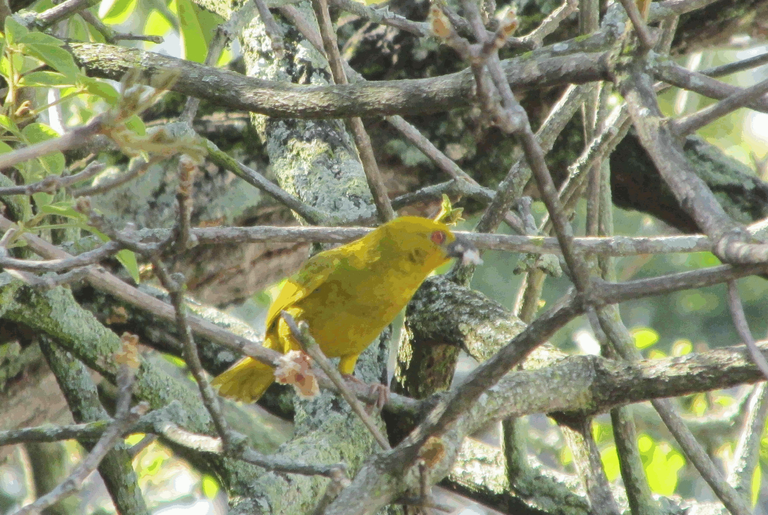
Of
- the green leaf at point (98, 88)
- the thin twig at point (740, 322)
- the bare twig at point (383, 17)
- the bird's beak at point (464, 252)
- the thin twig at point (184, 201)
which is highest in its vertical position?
the bare twig at point (383, 17)

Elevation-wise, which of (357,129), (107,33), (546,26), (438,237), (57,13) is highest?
(546,26)

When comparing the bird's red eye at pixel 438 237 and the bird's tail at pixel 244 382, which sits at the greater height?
the bird's red eye at pixel 438 237

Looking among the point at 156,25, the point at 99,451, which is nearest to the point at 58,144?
the point at 99,451

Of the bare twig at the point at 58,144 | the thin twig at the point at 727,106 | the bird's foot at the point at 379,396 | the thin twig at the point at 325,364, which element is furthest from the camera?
the bird's foot at the point at 379,396

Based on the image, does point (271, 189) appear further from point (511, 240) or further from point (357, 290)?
point (511, 240)

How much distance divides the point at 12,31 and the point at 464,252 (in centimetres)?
156

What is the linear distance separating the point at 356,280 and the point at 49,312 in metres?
1.07

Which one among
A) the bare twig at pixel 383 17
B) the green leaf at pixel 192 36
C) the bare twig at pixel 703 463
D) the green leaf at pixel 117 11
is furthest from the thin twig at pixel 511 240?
the green leaf at pixel 117 11

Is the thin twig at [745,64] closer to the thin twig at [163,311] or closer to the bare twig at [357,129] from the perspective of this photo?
the bare twig at [357,129]

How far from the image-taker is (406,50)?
361 centimetres

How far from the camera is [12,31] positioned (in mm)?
1488

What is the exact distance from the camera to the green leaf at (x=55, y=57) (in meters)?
1.51

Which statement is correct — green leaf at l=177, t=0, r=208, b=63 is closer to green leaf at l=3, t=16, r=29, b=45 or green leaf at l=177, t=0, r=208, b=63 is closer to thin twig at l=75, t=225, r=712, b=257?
thin twig at l=75, t=225, r=712, b=257

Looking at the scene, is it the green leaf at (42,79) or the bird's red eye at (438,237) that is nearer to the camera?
the green leaf at (42,79)
